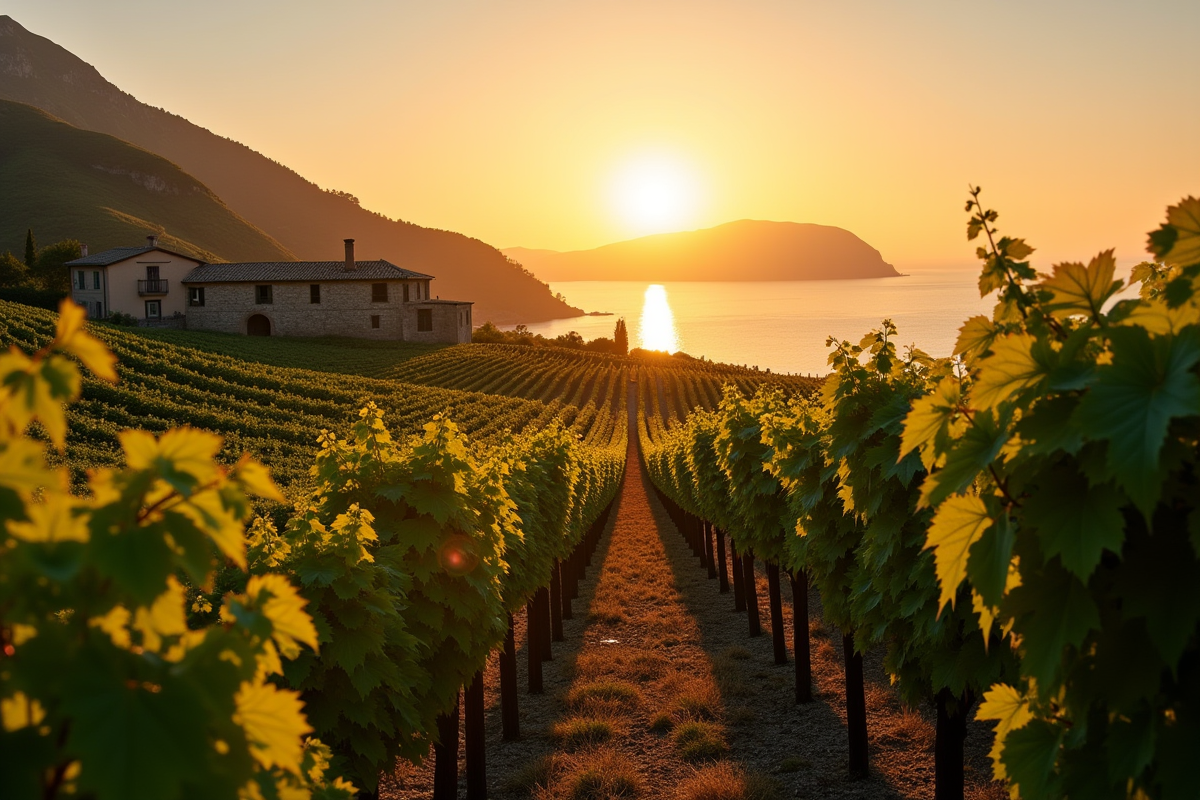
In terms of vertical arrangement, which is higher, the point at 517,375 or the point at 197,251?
the point at 197,251

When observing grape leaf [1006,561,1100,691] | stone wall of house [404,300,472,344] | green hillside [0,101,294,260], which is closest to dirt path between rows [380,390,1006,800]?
grape leaf [1006,561,1100,691]

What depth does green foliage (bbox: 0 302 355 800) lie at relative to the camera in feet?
5.02

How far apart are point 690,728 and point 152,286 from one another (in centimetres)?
8938

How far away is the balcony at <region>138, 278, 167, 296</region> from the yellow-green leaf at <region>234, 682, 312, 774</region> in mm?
96538

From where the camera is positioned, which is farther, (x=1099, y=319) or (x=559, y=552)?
(x=559, y=552)

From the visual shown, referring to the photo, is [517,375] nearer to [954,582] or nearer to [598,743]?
[598,743]

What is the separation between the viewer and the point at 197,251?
158 metres

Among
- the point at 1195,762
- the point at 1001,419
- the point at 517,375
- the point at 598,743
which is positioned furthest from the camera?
the point at 517,375

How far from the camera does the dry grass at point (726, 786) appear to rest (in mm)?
10609

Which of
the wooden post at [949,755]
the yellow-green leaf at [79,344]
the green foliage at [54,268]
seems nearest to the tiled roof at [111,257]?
the green foliage at [54,268]

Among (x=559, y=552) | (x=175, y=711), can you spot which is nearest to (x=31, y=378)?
(x=175, y=711)

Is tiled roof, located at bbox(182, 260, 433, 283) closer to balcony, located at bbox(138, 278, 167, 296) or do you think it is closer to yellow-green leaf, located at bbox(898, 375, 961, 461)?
balcony, located at bbox(138, 278, 167, 296)

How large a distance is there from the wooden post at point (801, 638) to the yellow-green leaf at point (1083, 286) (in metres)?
11.9

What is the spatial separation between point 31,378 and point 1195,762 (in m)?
3.22
